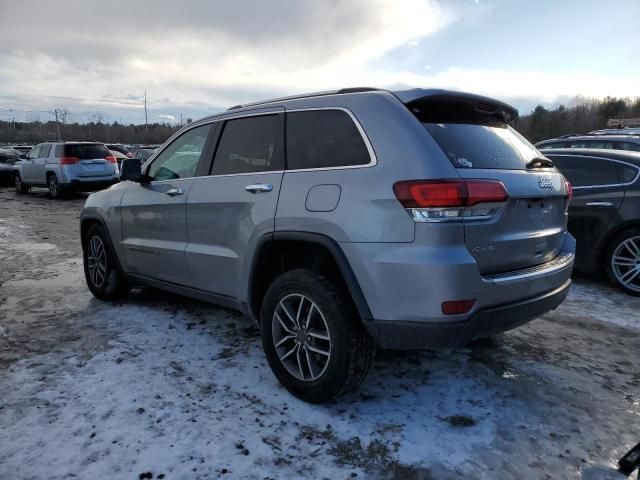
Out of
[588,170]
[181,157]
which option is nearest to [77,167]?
[181,157]

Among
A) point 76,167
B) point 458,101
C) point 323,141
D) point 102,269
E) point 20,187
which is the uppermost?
point 458,101

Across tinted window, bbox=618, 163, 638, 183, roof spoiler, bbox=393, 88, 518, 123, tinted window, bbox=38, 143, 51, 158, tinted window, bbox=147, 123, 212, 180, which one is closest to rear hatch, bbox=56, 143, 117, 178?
tinted window, bbox=38, 143, 51, 158

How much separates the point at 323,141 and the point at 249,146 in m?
0.74

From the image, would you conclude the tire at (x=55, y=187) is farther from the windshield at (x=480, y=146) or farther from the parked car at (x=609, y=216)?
the windshield at (x=480, y=146)

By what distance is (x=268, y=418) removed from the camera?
2799mm

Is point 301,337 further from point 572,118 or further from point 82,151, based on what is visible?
point 572,118

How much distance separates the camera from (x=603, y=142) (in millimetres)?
8617

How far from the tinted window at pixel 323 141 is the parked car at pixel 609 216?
149 inches

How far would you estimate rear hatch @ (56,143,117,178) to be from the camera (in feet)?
50.3

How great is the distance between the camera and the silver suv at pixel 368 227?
2451 mm

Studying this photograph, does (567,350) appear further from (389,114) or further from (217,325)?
(217,325)

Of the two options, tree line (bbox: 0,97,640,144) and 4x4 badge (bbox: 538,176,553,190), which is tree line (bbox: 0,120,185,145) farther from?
4x4 badge (bbox: 538,176,553,190)

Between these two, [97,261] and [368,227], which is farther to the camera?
[97,261]

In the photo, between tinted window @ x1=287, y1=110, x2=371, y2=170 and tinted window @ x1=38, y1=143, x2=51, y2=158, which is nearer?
tinted window @ x1=287, y1=110, x2=371, y2=170
